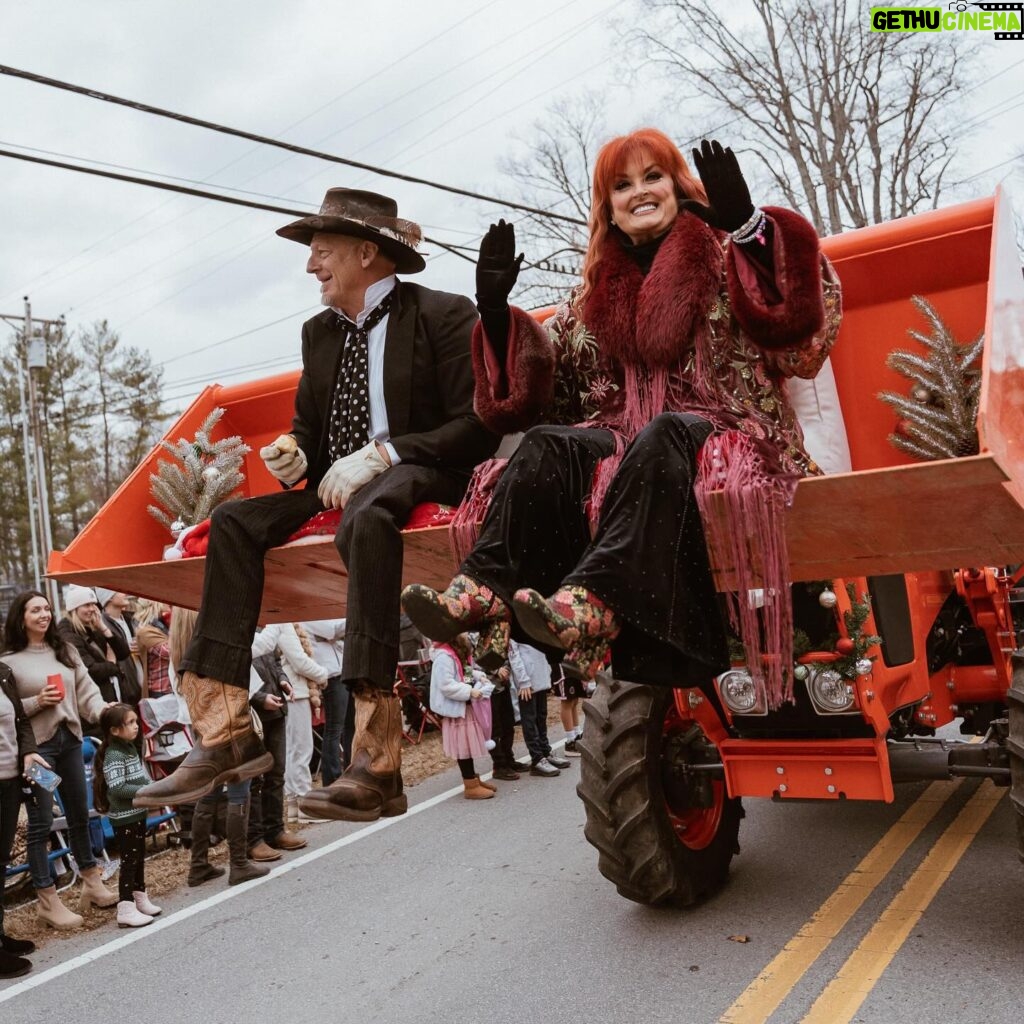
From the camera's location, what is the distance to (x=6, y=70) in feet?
21.2

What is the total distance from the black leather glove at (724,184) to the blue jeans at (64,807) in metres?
5.05

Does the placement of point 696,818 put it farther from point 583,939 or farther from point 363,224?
point 363,224

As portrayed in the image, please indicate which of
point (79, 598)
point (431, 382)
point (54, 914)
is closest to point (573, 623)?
point (431, 382)

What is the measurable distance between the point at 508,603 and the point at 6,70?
565cm

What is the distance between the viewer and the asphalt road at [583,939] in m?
4.04

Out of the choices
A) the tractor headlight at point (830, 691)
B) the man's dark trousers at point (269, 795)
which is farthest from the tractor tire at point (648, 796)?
the man's dark trousers at point (269, 795)

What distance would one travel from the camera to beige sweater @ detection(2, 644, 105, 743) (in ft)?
20.1

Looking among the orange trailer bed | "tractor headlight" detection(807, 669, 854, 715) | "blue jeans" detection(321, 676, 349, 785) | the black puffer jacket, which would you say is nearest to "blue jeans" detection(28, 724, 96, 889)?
the black puffer jacket

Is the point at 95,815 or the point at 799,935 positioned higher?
the point at 95,815

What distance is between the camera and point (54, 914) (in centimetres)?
602

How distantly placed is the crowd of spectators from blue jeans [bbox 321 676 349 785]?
0.01 m

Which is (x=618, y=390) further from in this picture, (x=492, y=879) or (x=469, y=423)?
(x=492, y=879)

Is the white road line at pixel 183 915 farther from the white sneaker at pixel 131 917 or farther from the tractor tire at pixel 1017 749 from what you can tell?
the tractor tire at pixel 1017 749

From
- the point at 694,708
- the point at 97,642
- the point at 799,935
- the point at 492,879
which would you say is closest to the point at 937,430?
the point at 694,708
